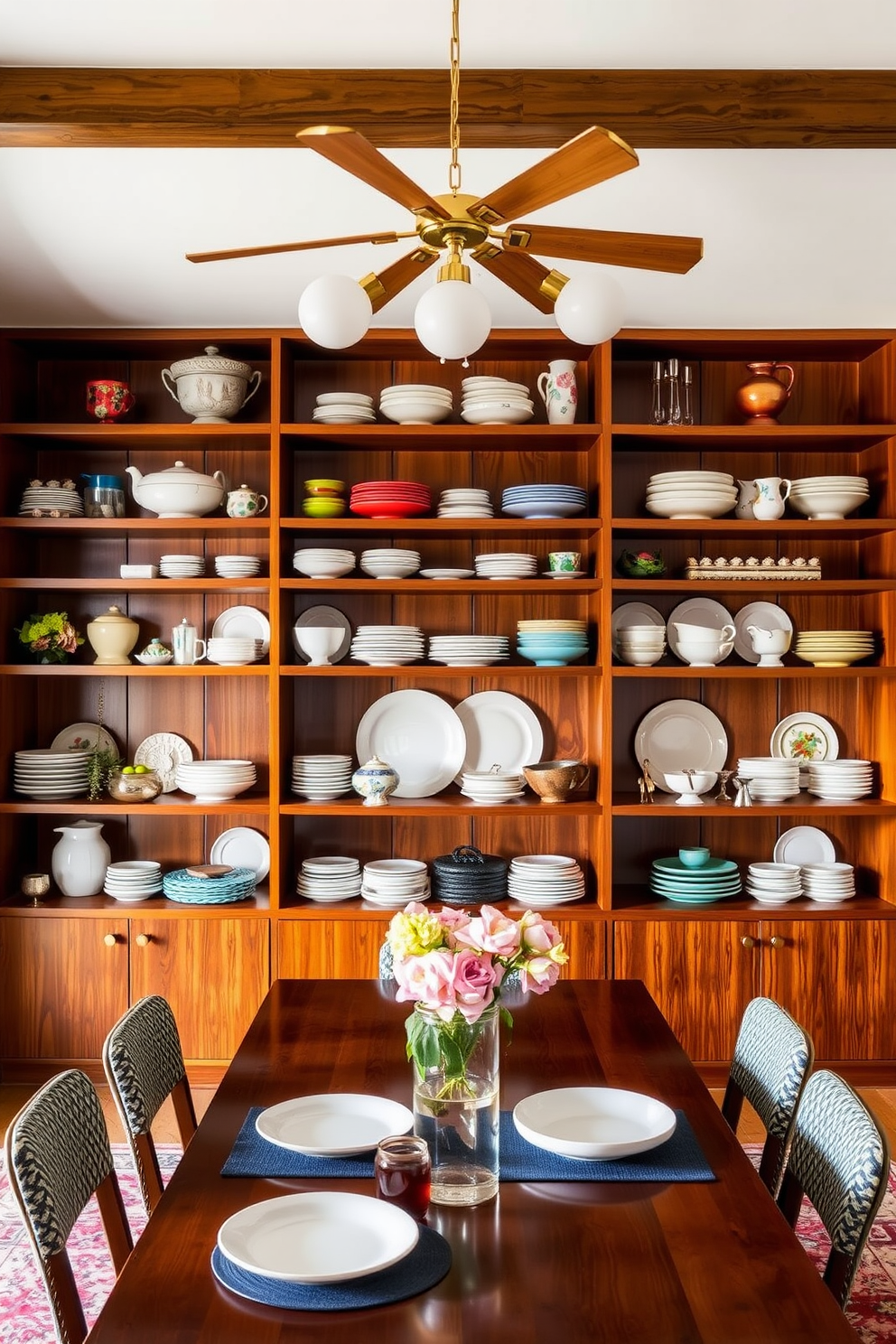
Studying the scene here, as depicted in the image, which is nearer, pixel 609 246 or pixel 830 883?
pixel 609 246

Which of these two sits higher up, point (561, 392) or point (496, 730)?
point (561, 392)

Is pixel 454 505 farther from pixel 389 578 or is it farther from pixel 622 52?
pixel 622 52

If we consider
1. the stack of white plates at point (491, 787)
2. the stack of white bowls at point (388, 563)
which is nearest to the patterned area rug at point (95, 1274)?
the stack of white plates at point (491, 787)

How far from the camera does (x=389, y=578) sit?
154 inches

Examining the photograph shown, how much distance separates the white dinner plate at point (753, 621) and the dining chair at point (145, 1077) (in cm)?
262

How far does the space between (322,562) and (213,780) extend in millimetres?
837

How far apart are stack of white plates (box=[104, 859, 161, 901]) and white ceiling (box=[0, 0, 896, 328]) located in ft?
6.19

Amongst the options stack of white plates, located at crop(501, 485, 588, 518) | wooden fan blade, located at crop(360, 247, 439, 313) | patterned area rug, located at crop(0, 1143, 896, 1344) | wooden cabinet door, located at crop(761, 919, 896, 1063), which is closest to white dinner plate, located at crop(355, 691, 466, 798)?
stack of white plates, located at crop(501, 485, 588, 518)

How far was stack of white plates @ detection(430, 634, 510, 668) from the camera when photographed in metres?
3.99

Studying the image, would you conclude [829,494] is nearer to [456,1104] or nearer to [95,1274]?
[456,1104]

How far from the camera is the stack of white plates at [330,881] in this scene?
397 centimetres

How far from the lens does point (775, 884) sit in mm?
3980

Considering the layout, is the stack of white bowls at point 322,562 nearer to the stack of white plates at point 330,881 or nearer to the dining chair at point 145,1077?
the stack of white plates at point 330,881

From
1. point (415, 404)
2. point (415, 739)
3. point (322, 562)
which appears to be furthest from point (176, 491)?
point (415, 739)
